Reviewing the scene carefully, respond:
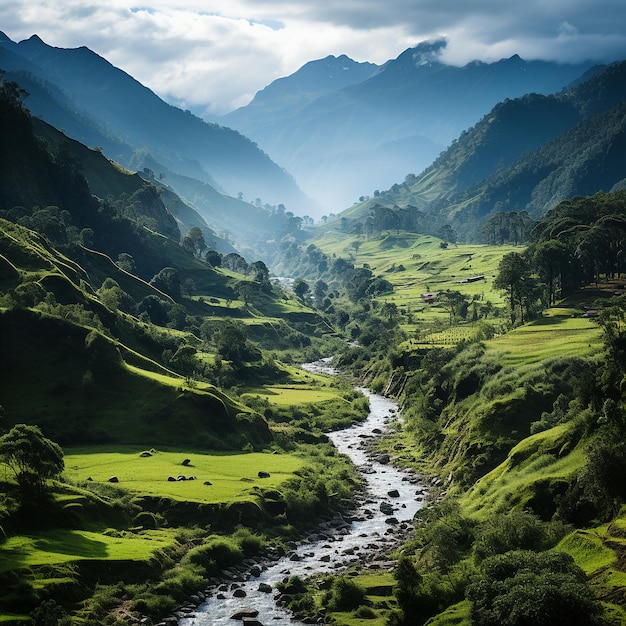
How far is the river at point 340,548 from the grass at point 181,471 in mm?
10765

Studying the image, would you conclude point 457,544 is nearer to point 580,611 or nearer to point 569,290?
point 580,611

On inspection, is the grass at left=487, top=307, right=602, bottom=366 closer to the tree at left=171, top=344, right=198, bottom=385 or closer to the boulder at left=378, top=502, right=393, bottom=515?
the boulder at left=378, top=502, right=393, bottom=515

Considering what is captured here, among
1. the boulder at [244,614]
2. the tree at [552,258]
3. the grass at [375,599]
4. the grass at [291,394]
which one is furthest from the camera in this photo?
the grass at [291,394]

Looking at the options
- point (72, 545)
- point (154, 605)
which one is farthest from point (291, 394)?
point (154, 605)

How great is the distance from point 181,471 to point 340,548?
25542 millimetres

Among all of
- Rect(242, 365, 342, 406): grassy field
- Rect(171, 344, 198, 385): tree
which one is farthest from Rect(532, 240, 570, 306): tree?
Rect(171, 344, 198, 385): tree

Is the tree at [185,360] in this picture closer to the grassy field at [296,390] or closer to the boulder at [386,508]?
the grassy field at [296,390]

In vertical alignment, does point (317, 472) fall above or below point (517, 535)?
below

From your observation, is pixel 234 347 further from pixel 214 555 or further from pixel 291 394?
pixel 214 555

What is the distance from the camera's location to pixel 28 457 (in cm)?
6969

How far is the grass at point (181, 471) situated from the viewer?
8662 cm

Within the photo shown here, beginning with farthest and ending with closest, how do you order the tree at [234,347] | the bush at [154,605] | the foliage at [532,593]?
the tree at [234,347] → the bush at [154,605] → the foliage at [532,593]

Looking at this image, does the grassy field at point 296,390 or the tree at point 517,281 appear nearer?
the tree at point 517,281

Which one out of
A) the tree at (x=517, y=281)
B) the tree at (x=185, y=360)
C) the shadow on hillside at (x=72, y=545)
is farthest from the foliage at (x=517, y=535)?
the tree at (x=517, y=281)
